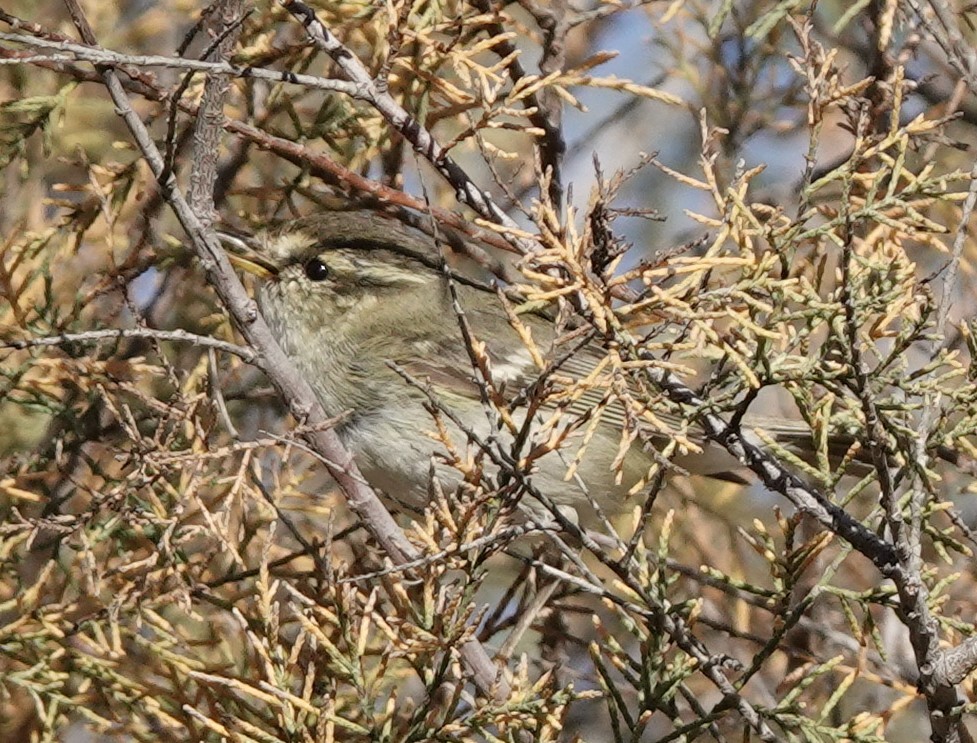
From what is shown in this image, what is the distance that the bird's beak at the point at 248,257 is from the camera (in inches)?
151

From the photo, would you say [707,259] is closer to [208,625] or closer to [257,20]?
[257,20]

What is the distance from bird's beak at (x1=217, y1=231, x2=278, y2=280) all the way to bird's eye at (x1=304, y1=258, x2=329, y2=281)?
11 cm

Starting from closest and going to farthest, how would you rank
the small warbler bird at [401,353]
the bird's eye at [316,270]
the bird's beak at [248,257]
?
the small warbler bird at [401,353] < the bird's beak at [248,257] < the bird's eye at [316,270]

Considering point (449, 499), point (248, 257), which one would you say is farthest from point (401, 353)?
point (449, 499)

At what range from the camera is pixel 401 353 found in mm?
4055

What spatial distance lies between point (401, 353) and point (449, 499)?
722 millimetres

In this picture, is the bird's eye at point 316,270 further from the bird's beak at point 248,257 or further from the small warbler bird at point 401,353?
the bird's beak at point 248,257

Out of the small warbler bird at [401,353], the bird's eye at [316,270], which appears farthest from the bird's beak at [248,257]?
the bird's eye at [316,270]

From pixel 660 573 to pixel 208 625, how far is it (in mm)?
1557

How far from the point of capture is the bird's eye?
4105mm

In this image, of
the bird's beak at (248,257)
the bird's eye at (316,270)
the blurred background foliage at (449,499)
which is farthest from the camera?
the bird's eye at (316,270)

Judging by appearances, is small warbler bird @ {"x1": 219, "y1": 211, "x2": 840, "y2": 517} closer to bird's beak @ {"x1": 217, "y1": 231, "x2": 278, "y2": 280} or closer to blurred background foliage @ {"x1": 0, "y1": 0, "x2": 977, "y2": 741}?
bird's beak @ {"x1": 217, "y1": 231, "x2": 278, "y2": 280}

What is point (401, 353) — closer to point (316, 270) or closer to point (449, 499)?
point (316, 270)

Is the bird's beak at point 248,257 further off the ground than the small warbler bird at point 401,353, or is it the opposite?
the bird's beak at point 248,257
